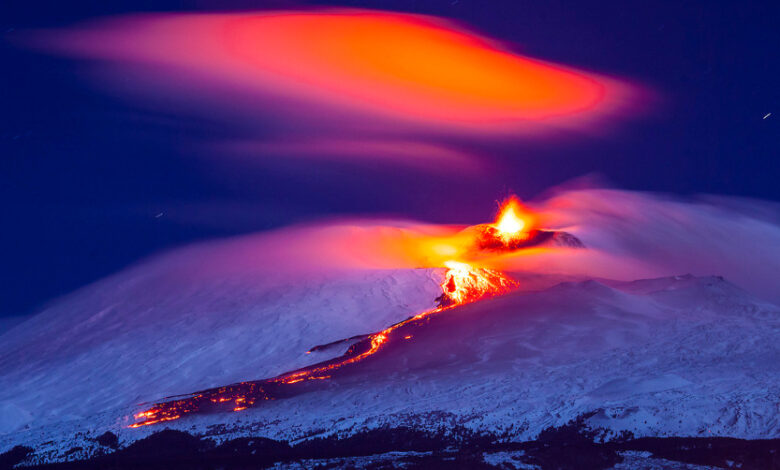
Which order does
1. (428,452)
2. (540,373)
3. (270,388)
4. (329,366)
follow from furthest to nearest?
(329,366) → (540,373) → (270,388) → (428,452)

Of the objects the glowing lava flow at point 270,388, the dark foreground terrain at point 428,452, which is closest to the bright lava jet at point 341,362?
the glowing lava flow at point 270,388

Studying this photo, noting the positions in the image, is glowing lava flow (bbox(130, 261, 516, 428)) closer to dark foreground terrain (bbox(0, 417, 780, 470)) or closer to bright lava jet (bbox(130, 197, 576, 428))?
bright lava jet (bbox(130, 197, 576, 428))

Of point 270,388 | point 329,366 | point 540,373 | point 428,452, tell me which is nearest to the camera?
point 428,452

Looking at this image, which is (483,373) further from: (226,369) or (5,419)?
(5,419)

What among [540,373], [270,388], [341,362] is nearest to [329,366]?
[341,362]

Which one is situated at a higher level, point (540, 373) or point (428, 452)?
point (540, 373)

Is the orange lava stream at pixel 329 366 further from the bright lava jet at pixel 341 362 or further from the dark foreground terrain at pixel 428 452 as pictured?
the dark foreground terrain at pixel 428 452

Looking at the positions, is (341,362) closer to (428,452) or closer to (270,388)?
(270,388)

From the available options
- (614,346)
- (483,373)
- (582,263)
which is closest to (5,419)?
(483,373)
